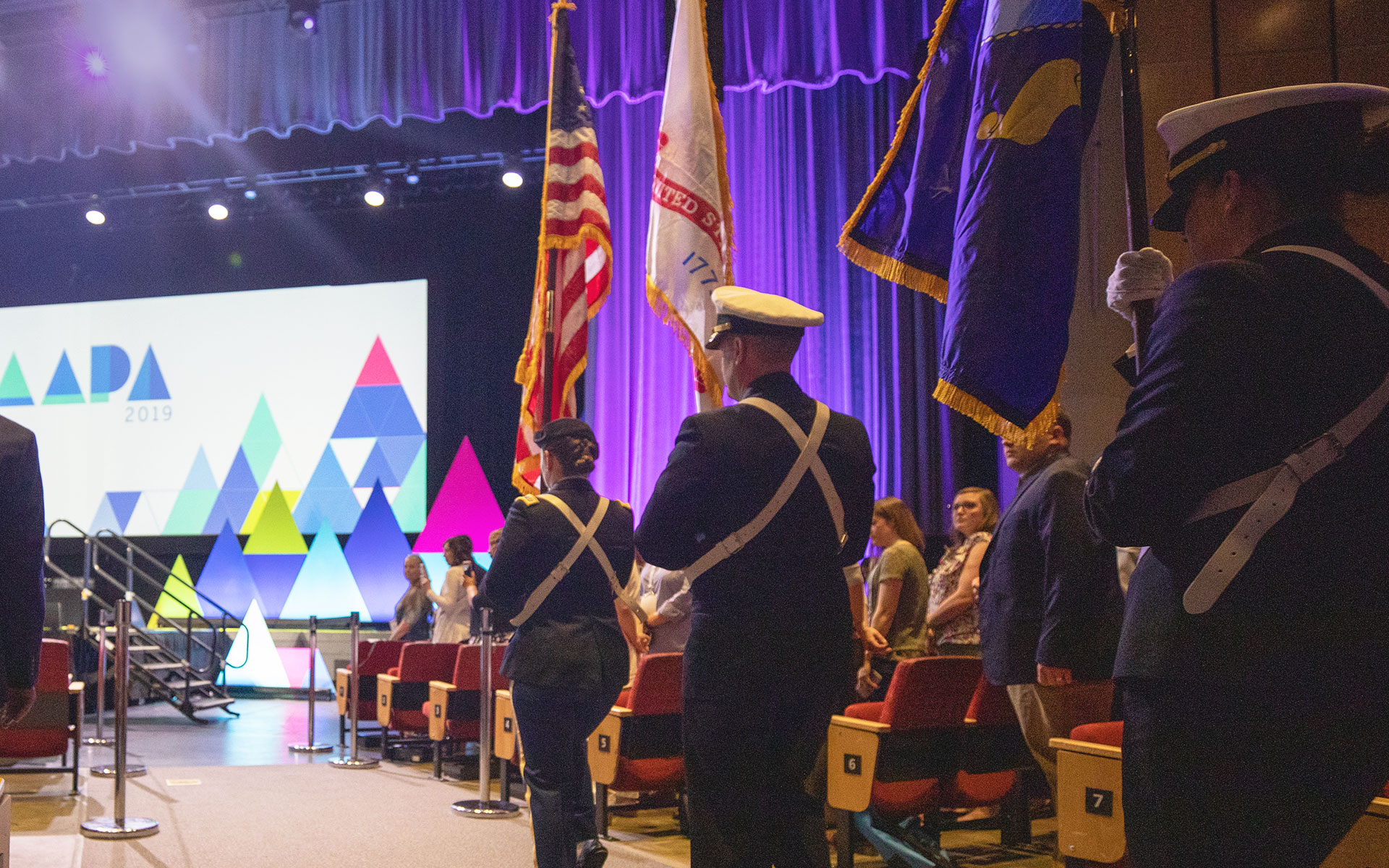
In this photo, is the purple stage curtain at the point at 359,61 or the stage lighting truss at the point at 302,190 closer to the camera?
the purple stage curtain at the point at 359,61

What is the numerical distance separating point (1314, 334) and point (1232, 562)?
0.28m

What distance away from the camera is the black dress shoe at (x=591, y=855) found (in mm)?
3502

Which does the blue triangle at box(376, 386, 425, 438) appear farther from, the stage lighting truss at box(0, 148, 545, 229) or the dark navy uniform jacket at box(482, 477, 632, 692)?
the dark navy uniform jacket at box(482, 477, 632, 692)

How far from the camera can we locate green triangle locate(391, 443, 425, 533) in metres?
11.5

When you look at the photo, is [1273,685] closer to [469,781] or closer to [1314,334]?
[1314,334]

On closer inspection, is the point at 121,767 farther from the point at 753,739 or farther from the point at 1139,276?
the point at 1139,276

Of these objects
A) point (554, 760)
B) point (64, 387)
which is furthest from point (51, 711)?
point (64, 387)

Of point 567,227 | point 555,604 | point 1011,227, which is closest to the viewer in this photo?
point 1011,227

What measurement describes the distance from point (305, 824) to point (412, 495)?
6752 mm

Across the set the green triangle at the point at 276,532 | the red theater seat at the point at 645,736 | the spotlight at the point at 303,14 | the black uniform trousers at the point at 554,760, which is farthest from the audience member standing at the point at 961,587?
the green triangle at the point at 276,532

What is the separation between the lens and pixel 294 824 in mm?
4930

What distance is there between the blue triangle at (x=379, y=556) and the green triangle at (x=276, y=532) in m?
0.69

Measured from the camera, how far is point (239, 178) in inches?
440

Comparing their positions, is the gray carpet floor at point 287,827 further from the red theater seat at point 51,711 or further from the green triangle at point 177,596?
the green triangle at point 177,596
